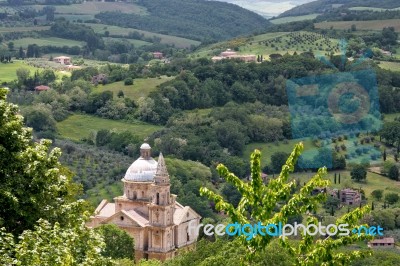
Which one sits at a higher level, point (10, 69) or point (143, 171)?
point (143, 171)

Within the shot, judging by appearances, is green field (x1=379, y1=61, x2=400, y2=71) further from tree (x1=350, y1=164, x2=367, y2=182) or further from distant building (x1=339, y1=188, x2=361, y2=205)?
distant building (x1=339, y1=188, x2=361, y2=205)

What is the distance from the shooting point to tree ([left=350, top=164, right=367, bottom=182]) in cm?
10750

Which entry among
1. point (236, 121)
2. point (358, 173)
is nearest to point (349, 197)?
→ point (358, 173)

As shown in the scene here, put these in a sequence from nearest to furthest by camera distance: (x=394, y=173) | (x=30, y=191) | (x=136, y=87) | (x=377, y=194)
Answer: (x=30, y=191) < (x=377, y=194) < (x=394, y=173) < (x=136, y=87)

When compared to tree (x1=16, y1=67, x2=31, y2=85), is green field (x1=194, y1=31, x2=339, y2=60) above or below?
above

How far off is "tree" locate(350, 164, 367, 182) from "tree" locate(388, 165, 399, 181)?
2.88 m

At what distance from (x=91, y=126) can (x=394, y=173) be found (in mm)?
38985

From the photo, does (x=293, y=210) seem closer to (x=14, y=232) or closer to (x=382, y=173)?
(x=14, y=232)

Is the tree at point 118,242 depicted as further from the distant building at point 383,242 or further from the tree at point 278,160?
the tree at point 278,160

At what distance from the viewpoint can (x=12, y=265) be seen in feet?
84.1

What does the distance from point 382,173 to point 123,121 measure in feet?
118

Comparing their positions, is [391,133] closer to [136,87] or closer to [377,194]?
[377,194]

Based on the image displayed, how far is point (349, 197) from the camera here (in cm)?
10094

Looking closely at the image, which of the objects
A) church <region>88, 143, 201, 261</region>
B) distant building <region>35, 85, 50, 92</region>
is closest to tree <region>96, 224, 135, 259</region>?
church <region>88, 143, 201, 261</region>
